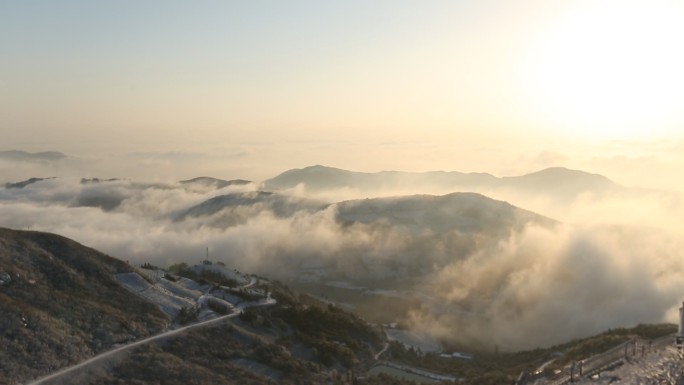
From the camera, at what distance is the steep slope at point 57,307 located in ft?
164

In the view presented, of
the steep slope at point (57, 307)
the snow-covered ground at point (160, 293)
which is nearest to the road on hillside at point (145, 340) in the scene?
the steep slope at point (57, 307)

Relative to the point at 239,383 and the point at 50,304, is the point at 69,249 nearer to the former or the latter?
the point at 50,304

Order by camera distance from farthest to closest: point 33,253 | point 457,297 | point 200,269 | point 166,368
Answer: point 457,297 < point 200,269 < point 33,253 < point 166,368

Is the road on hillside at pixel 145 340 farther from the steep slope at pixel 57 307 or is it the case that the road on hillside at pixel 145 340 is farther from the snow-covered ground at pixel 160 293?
the snow-covered ground at pixel 160 293

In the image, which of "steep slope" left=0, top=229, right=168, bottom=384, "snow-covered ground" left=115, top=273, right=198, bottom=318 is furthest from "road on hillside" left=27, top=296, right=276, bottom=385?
"snow-covered ground" left=115, top=273, right=198, bottom=318

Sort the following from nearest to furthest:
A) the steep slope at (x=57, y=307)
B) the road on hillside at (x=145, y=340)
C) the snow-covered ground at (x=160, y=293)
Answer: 1. the road on hillside at (x=145, y=340)
2. the steep slope at (x=57, y=307)
3. the snow-covered ground at (x=160, y=293)

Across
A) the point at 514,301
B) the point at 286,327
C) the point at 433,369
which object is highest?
the point at 286,327

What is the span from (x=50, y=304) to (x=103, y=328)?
6825 mm

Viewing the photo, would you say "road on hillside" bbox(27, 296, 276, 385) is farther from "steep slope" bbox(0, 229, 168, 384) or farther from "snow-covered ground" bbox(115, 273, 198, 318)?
"snow-covered ground" bbox(115, 273, 198, 318)

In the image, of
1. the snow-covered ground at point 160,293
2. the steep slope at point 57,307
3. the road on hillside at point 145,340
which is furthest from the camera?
the snow-covered ground at point 160,293

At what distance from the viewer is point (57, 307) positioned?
5991 centimetres

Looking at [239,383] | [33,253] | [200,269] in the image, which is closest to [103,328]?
[239,383]

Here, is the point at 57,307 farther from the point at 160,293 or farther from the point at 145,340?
the point at 160,293

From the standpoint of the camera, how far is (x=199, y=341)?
60.7m
